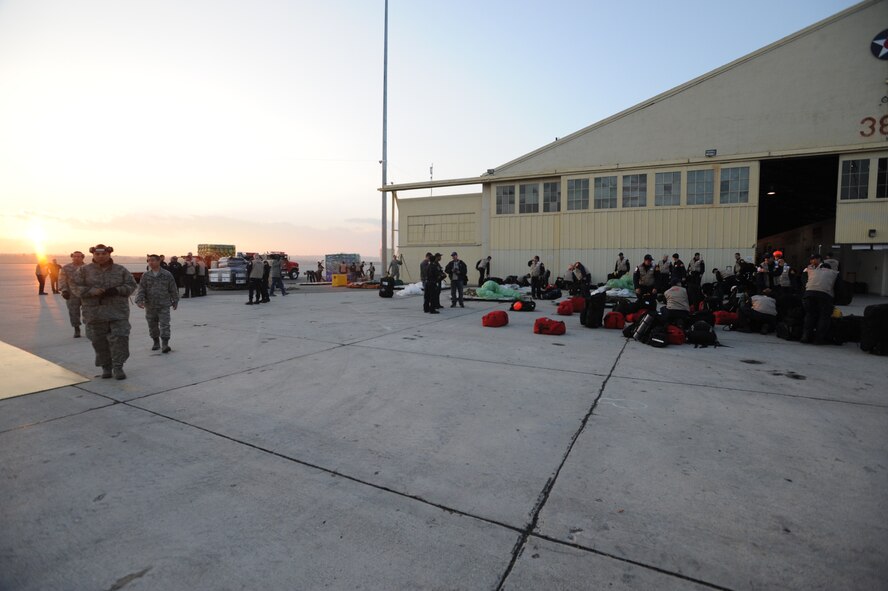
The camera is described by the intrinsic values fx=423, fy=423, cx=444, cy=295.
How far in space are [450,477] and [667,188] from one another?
64.9ft

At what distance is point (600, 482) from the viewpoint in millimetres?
3006

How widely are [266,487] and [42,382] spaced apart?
4779 mm

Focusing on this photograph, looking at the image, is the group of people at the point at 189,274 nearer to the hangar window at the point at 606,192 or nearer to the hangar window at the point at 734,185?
the hangar window at the point at 606,192

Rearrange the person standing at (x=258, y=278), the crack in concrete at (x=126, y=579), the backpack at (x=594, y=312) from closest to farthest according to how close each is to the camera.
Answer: the crack in concrete at (x=126, y=579) < the backpack at (x=594, y=312) < the person standing at (x=258, y=278)

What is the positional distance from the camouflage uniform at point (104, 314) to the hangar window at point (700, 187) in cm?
2030

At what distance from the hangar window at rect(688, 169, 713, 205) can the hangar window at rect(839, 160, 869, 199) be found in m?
4.42

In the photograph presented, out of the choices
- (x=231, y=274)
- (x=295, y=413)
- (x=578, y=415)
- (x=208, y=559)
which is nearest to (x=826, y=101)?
(x=578, y=415)

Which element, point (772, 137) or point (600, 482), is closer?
point (600, 482)

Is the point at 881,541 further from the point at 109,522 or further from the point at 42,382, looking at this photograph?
the point at 42,382

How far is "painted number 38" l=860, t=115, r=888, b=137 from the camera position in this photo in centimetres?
1576

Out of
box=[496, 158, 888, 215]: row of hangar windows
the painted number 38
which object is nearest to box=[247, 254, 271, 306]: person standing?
box=[496, 158, 888, 215]: row of hangar windows

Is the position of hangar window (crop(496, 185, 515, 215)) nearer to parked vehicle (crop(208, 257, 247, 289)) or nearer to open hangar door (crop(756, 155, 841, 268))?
open hangar door (crop(756, 155, 841, 268))

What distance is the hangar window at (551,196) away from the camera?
21.6 metres

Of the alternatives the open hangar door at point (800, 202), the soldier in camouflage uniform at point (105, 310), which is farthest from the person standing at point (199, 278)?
the open hangar door at point (800, 202)
